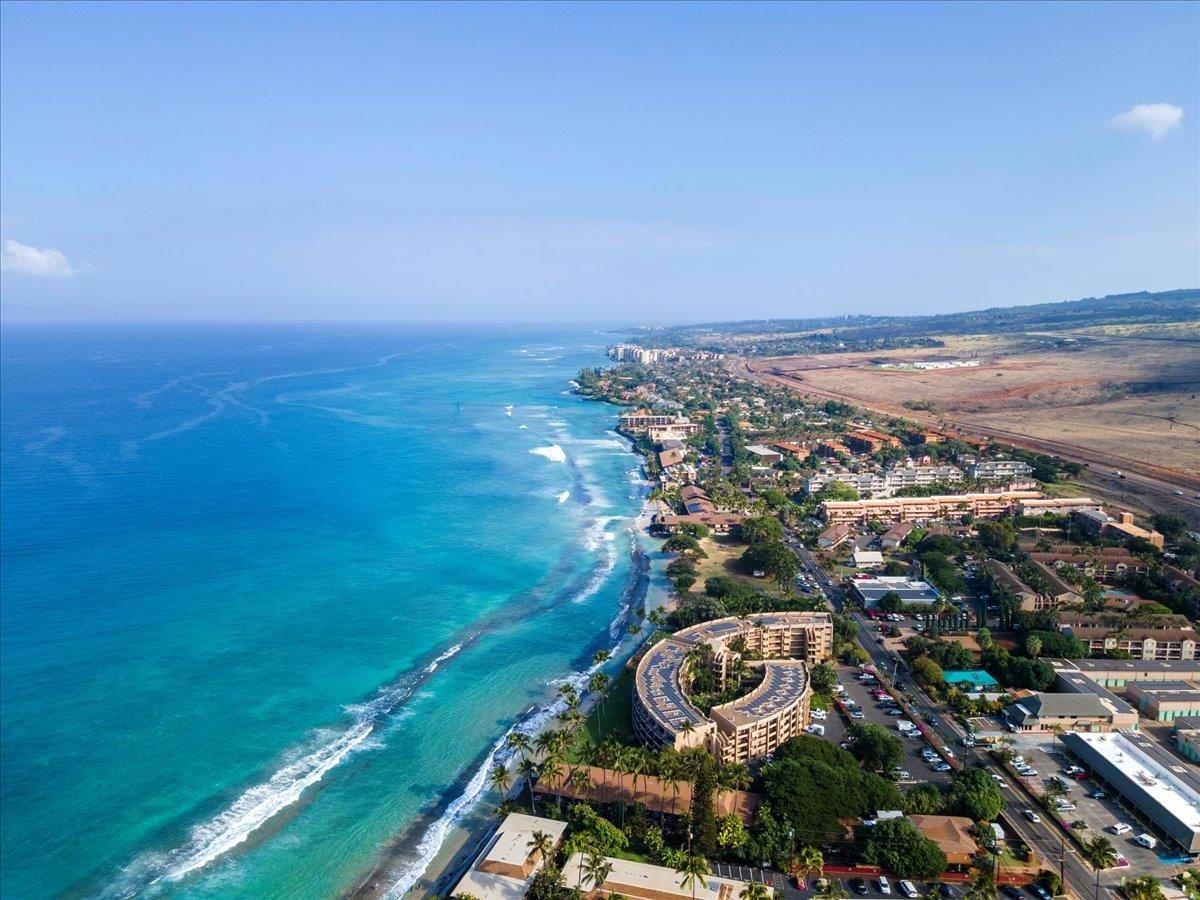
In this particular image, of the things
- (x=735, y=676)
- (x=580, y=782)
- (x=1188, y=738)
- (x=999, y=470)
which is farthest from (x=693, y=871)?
(x=999, y=470)

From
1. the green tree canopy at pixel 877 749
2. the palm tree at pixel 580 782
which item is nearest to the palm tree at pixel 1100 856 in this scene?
the green tree canopy at pixel 877 749

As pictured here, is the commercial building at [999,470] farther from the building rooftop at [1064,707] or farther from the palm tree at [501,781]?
the palm tree at [501,781]

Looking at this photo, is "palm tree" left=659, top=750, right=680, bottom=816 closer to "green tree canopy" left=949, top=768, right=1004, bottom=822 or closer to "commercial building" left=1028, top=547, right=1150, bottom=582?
"green tree canopy" left=949, top=768, right=1004, bottom=822

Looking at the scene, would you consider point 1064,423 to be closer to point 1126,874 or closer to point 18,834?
point 1126,874

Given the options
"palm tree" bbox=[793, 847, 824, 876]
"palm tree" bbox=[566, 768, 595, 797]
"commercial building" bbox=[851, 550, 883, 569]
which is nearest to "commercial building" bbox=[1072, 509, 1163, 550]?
"commercial building" bbox=[851, 550, 883, 569]

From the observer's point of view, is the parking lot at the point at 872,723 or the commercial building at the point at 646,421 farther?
the commercial building at the point at 646,421
